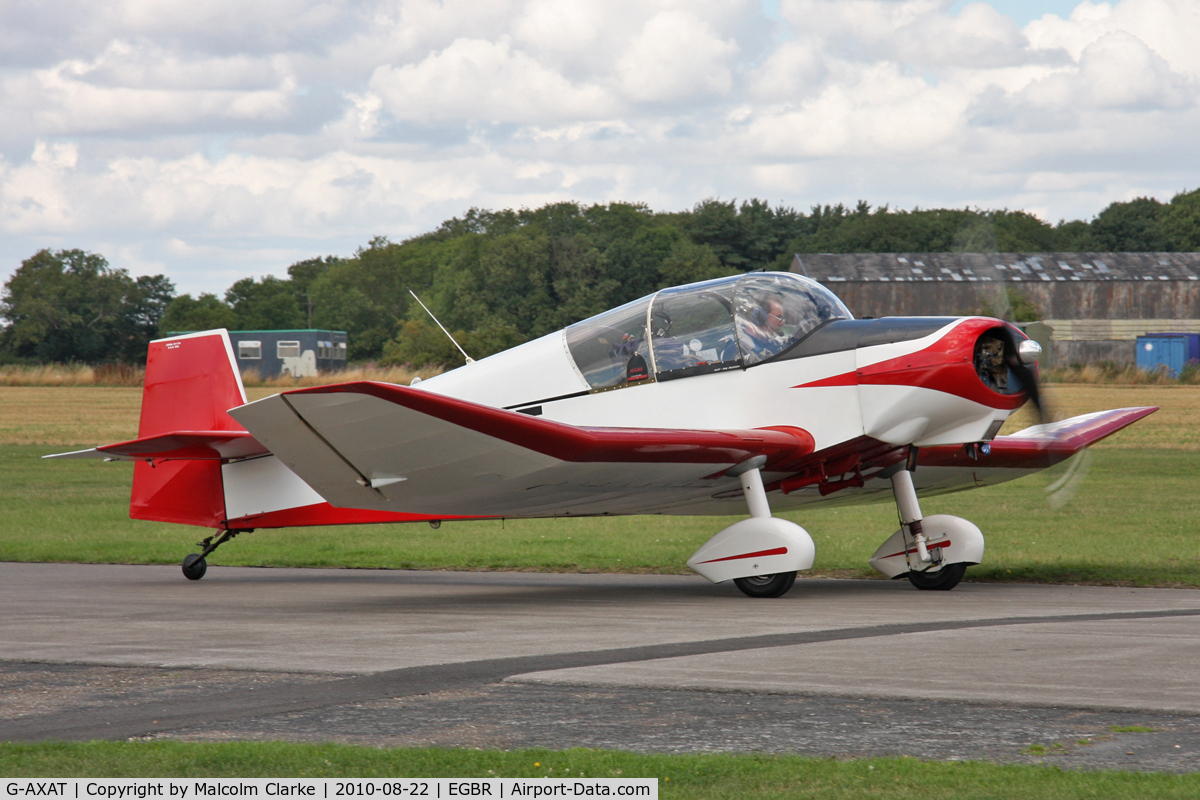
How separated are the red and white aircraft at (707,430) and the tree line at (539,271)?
4965cm

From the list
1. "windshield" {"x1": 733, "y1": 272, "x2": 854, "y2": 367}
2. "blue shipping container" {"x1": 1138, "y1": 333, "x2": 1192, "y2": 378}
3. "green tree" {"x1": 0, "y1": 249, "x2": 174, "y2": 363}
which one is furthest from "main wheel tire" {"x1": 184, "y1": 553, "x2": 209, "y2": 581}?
"green tree" {"x1": 0, "y1": 249, "x2": 174, "y2": 363}

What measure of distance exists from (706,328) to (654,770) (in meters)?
6.31

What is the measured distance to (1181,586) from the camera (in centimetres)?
1036

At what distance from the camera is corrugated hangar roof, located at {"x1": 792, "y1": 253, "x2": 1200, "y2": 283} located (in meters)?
69.4

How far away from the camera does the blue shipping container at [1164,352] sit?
201 feet

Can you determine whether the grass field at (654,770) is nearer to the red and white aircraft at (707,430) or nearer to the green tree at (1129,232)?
the red and white aircraft at (707,430)

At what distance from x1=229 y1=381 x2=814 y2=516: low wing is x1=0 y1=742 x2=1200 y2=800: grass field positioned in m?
3.57

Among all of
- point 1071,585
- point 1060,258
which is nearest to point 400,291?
point 1060,258

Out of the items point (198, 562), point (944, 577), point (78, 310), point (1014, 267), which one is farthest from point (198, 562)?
point (78, 310)

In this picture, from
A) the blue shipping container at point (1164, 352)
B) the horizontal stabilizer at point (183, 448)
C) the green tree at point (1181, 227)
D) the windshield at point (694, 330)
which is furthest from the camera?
the green tree at point (1181, 227)

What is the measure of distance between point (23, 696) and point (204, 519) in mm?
6379

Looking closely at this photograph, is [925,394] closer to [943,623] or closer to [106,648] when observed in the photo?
[943,623]

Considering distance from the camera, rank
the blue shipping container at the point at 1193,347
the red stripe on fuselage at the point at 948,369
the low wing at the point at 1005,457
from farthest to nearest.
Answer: the blue shipping container at the point at 1193,347 → the low wing at the point at 1005,457 → the red stripe on fuselage at the point at 948,369

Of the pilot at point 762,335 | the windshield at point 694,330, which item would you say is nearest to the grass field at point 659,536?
the pilot at point 762,335
